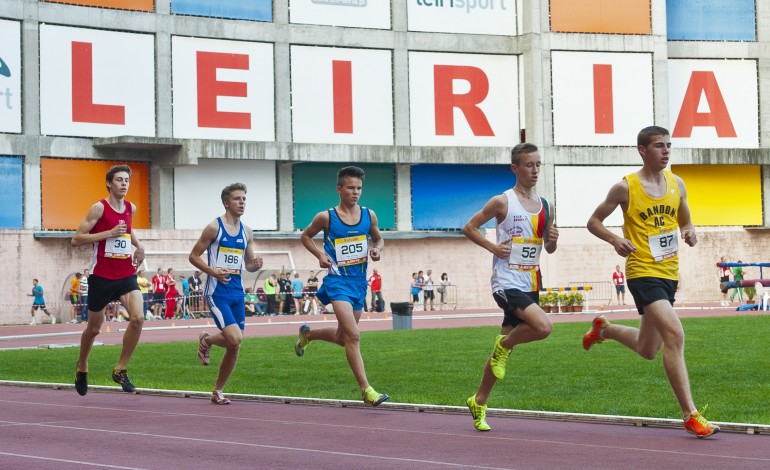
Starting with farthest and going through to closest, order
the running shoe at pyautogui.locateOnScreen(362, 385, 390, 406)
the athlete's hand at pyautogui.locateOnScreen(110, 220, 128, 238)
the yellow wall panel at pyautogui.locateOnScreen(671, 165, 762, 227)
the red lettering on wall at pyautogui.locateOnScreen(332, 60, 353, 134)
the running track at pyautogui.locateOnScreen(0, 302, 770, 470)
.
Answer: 1. the yellow wall panel at pyautogui.locateOnScreen(671, 165, 762, 227)
2. the red lettering on wall at pyautogui.locateOnScreen(332, 60, 353, 134)
3. the athlete's hand at pyautogui.locateOnScreen(110, 220, 128, 238)
4. the running shoe at pyautogui.locateOnScreen(362, 385, 390, 406)
5. the running track at pyautogui.locateOnScreen(0, 302, 770, 470)

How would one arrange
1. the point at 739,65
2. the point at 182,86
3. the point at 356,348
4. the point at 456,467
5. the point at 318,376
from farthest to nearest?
the point at 739,65 < the point at 182,86 < the point at 318,376 < the point at 356,348 < the point at 456,467

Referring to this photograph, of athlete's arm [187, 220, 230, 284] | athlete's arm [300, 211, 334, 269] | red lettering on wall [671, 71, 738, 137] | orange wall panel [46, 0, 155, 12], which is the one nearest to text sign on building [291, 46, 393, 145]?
orange wall panel [46, 0, 155, 12]

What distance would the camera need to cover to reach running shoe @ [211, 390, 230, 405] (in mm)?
14039

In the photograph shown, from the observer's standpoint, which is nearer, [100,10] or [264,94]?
[100,10]

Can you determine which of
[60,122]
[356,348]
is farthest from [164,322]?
[356,348]

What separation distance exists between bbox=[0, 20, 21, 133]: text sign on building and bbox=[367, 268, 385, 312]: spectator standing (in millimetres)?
14529

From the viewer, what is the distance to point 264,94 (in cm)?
5394

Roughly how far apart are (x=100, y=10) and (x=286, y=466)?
144ft

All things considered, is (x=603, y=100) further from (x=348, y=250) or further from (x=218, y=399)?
(x=218, y=399)

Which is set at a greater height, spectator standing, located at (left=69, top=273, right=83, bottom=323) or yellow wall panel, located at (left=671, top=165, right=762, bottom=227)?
yellow wall panel, located at (left=671, top=165, right=762, bottom=227)

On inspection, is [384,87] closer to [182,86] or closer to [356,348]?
[182,86]

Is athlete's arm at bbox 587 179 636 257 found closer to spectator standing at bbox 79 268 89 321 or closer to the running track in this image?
the running track

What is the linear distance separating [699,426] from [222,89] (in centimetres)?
4460

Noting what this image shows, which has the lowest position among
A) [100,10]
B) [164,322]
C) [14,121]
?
[164,322]
